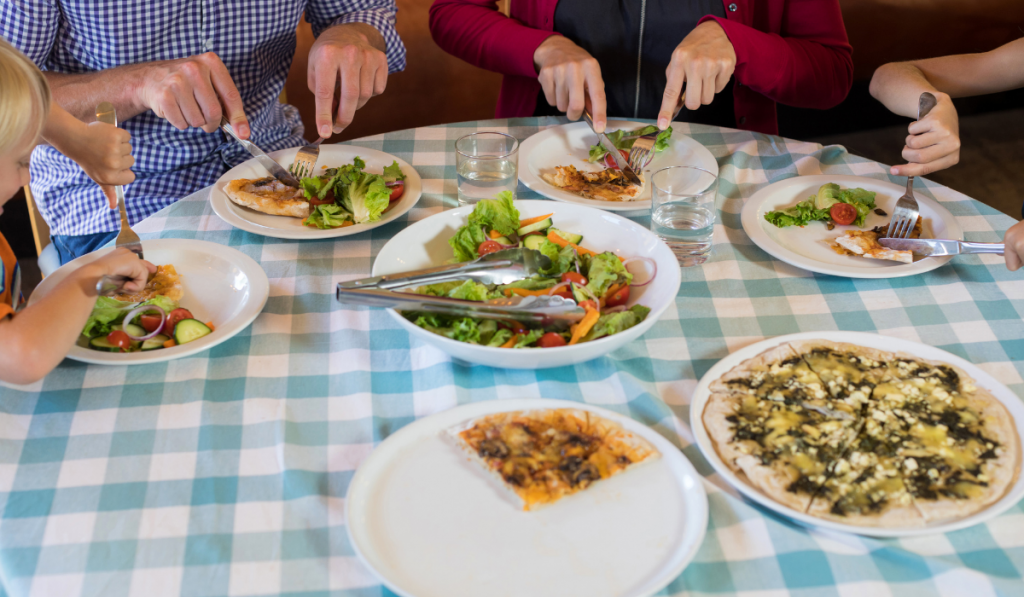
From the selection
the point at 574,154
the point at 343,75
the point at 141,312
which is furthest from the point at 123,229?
the point at 574,154

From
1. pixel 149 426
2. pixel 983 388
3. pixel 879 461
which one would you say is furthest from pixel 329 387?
pixel 983 388

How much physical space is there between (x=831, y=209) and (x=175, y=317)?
4.80 feet

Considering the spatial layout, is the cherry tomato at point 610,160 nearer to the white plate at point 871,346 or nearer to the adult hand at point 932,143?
the adult hand at point 932,143

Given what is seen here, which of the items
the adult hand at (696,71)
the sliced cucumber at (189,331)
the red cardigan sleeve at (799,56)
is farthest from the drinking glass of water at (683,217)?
the sliced cucumber at (189,331)

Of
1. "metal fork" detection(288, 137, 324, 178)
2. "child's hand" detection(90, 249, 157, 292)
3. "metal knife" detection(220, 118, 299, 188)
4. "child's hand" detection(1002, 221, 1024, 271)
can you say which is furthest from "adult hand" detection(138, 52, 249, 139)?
"child's hand" detection(1002, 221, 1024, 271)

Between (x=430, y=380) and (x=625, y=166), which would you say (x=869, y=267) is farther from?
(x=430, y=380)

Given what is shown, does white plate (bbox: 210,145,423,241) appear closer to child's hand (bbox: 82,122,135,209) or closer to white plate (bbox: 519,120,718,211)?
child's hand (bbox: 82,122,135,209)

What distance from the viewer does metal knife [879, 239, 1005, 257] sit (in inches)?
57.1

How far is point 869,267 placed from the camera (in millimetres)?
1523

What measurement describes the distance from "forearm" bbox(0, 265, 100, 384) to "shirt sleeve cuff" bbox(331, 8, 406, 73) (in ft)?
4.47

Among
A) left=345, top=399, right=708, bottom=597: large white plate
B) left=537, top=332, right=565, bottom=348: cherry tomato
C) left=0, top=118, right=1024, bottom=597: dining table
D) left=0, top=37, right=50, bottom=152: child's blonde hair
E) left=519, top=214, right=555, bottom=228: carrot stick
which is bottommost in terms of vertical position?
left=0, top=118, right=1024, bottom=597: dining table

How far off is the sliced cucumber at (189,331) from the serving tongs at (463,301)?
292 mm

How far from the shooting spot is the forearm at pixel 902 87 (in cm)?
195

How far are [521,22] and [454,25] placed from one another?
0.27 meters
